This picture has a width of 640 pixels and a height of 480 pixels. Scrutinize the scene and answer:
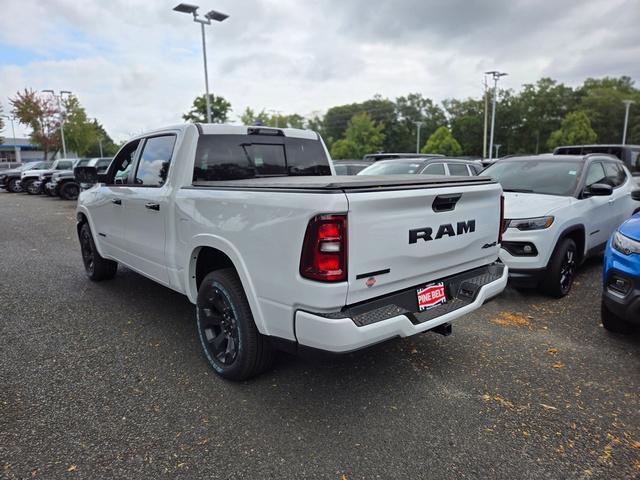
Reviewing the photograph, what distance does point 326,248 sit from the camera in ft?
7.66

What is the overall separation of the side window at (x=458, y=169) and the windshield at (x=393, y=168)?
757mm

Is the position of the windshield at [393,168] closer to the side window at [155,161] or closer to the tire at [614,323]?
the tire at [614,323]

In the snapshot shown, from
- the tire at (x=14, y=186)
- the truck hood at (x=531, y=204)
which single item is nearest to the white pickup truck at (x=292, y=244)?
the truck hood at (x=531, y=204)

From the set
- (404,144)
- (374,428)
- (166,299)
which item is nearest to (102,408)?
(374,428)

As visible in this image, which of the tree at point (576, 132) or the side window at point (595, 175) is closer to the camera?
the side window at point (595, 175)

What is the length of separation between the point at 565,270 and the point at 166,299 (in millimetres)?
4769

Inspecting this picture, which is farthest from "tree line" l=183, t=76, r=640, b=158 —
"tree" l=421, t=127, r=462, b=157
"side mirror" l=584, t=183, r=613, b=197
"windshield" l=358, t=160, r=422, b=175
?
"side mirror" l=584, t=183, r=613, b=197

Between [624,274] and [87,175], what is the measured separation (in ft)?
18.1

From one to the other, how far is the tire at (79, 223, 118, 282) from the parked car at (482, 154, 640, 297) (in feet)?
16.1

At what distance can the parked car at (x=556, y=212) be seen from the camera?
487cm

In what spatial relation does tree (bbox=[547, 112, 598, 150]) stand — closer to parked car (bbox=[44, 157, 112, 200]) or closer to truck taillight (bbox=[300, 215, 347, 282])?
parked car (bbox=[44, 157, 112, 200])

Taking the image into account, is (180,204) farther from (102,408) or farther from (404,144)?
(404,144)

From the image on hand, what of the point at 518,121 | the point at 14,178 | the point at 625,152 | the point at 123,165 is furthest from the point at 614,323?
the point at 518,121

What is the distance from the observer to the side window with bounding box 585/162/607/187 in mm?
5759
